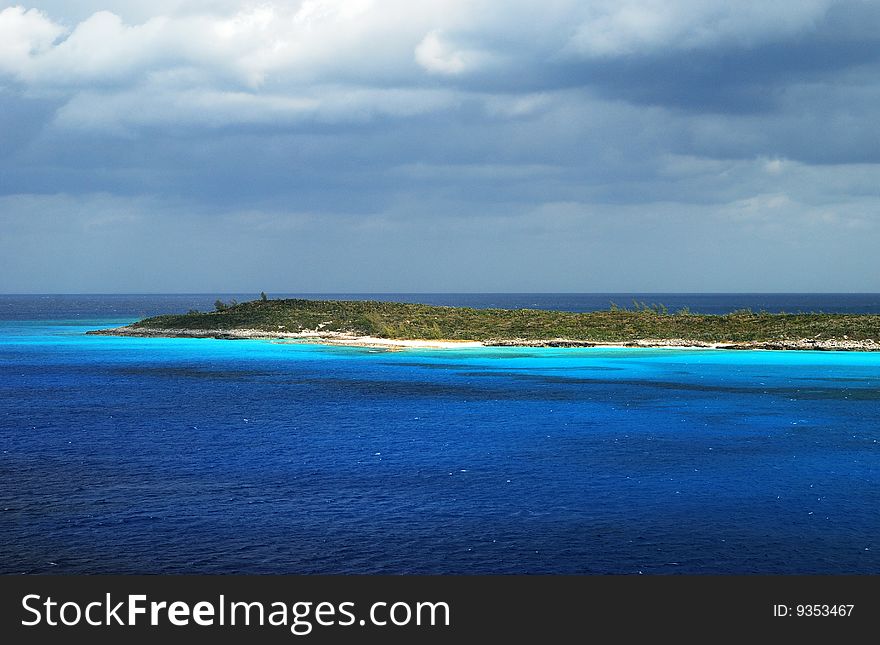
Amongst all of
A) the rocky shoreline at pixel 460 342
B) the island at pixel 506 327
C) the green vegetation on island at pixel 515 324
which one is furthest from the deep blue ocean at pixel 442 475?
the green vegetation on island at pixel 515 324

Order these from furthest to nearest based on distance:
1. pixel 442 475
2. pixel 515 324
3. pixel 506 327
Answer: pixel 515 324 → pixel 506 327 → pixel 442 475

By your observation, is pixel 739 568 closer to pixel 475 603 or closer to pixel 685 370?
pixel 475 603

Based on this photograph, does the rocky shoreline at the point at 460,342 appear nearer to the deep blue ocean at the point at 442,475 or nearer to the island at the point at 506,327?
the island at the point at 506,327

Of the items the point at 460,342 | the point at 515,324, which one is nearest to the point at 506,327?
the point at 515,324

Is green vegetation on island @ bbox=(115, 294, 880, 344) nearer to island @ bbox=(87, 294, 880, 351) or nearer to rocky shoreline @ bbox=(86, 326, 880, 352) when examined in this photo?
island @ bbox=(87, 294, 880, 351)

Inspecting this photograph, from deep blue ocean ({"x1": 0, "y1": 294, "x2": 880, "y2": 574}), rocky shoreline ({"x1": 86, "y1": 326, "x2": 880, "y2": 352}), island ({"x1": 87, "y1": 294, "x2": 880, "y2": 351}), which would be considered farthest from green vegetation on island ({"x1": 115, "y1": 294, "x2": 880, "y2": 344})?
deep blue ocean ({"x1": 0, "y1": 294, "x2": 880, "y2": 574})

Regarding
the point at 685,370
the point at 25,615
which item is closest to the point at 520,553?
the point at 25,615

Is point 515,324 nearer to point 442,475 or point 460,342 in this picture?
point 460,342
